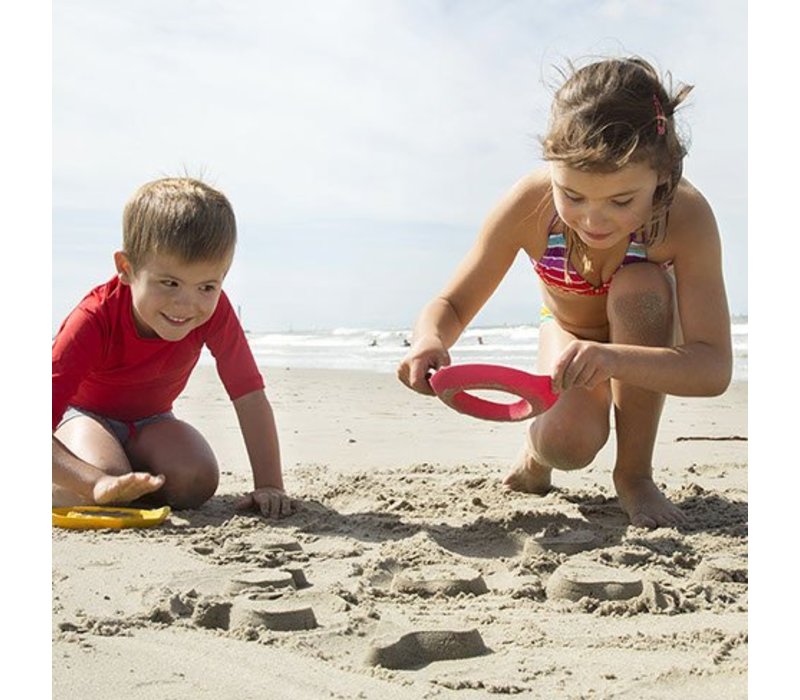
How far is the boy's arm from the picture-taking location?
122 inches

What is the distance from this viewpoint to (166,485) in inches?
120

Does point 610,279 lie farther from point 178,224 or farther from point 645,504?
point 178,224

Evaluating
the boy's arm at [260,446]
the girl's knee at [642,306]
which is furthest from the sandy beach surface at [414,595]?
the girl's knee at [642,306]

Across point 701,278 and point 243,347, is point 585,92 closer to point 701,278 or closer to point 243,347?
point 701,278

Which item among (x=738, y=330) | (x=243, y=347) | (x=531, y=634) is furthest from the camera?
(x=738, y=330)

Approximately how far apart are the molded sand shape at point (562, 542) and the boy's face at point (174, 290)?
1.11 metres

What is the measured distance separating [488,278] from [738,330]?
9.58 metres

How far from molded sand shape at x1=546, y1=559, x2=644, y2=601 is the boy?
3.49ft

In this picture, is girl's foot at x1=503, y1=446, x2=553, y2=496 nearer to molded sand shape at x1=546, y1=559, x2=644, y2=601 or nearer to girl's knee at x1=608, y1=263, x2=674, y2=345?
girl's knee at x1=608, y1=263, x2=674, y2=345

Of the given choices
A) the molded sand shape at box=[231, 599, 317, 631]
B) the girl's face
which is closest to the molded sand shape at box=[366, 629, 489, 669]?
the molded sand shape at box=[231, 599, 317, 631]

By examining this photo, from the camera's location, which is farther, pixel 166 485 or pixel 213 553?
pixel 166 485
